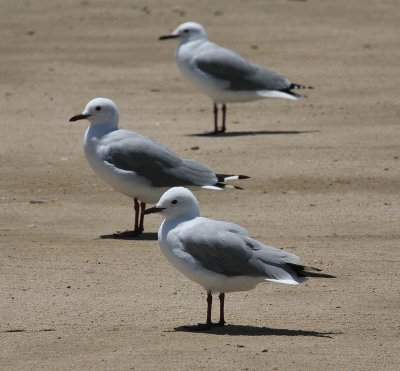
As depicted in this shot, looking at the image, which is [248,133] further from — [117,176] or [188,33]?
[117,176]

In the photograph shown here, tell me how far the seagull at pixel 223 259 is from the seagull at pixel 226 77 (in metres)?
7.06

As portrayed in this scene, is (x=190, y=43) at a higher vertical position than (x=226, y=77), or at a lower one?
higher

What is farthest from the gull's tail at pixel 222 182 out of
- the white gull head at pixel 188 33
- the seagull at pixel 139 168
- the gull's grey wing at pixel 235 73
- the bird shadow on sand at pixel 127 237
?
the white gull head at pixel 188 33

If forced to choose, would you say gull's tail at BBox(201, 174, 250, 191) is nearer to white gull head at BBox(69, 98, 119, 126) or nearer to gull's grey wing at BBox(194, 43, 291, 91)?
white gull head at BBox(69, 98, 119, 126)

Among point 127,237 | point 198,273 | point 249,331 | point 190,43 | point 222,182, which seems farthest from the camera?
point 190,43

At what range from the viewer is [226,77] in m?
15.0

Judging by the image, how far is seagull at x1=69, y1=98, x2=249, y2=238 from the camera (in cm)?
1041

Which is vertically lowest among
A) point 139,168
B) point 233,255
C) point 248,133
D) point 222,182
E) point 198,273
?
point 248,133

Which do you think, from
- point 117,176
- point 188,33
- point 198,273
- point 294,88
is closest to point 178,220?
point 198,273

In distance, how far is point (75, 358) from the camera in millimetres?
6996

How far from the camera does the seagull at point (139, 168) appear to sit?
410 inches

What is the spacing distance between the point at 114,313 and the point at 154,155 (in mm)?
2718

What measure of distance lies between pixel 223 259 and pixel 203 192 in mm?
4192

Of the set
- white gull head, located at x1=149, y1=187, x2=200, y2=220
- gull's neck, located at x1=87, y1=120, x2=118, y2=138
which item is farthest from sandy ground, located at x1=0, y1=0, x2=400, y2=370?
gull's neck, located at x1=87, y1=120, x2=118, y2=138
